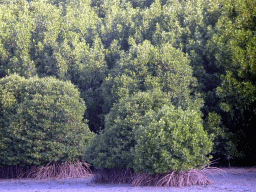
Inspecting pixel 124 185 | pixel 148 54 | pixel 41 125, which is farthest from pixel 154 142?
pixel 41 125

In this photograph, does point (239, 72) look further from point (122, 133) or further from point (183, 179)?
point (122, 133)

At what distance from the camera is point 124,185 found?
53.7 feet

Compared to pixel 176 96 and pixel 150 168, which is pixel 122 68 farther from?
pixel 150 168

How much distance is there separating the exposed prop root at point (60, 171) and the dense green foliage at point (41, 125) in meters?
0.42

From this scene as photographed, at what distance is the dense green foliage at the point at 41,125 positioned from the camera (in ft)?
64.1

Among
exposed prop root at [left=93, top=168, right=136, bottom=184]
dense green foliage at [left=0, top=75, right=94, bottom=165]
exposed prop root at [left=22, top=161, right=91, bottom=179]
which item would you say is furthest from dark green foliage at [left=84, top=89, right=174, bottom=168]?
exposed prop root at [left=22, top=161, right=91, bottom=179]

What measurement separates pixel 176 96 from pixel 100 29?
10342mm

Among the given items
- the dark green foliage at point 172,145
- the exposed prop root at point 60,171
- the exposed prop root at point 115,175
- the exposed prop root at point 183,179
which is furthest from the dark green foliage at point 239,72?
the exposed prop root at point 60,171

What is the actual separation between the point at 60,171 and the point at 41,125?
2.77m

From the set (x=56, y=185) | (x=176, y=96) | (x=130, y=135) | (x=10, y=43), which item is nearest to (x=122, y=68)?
(x=176, y=96)

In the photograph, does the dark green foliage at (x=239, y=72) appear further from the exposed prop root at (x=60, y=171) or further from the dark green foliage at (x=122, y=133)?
the exposed prop root at (x=60, y=171)

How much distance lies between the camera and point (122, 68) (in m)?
21.2

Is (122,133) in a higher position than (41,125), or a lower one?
lower

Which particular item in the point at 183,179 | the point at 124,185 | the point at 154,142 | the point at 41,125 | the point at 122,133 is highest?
the point at 41,125
